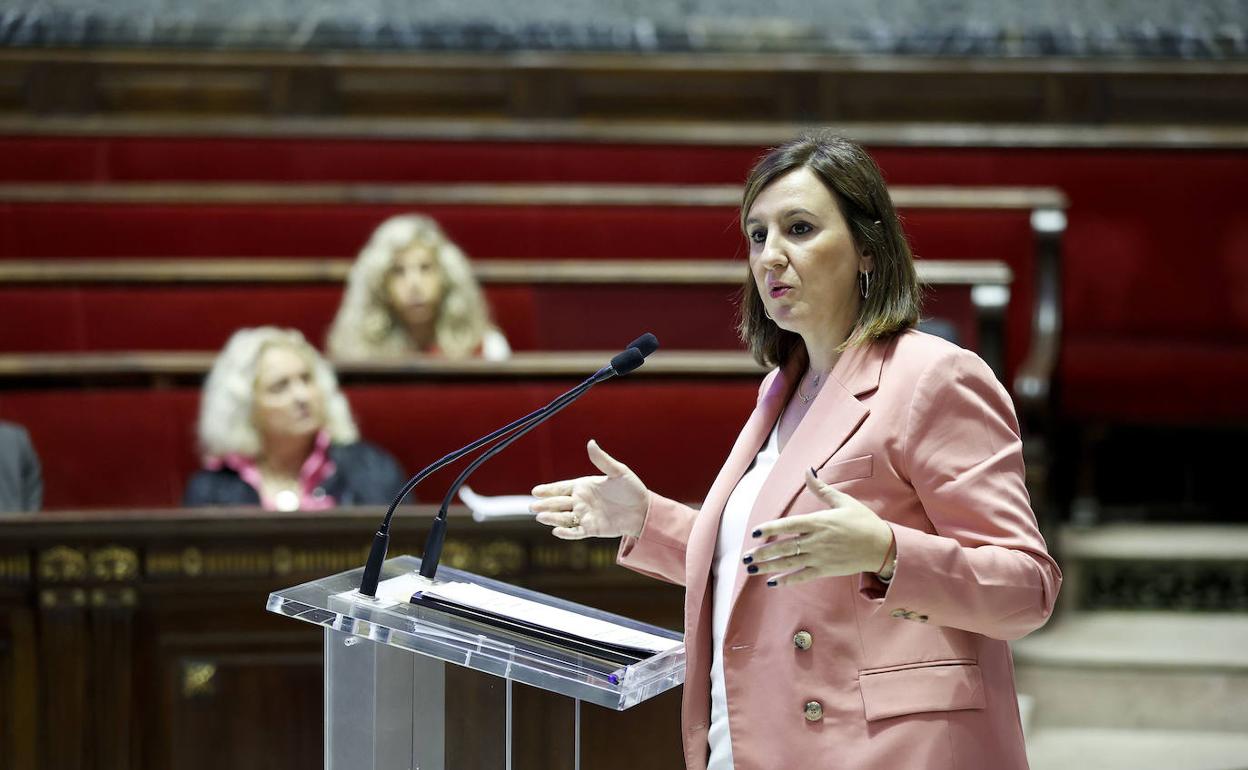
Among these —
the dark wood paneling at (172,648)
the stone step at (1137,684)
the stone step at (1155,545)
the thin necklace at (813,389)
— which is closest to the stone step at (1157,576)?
the stone step at (1155,545)

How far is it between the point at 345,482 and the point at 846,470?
1.03 meters

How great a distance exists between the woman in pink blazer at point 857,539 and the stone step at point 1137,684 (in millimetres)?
940

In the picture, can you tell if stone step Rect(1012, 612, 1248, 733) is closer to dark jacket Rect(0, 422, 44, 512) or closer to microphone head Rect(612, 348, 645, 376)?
microphone head Rect(612, 348, 645, 376)

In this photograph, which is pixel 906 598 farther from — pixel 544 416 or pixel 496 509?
pixel 496 509

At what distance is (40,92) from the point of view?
2400mm

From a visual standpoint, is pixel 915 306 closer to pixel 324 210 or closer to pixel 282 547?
pixel 282 547

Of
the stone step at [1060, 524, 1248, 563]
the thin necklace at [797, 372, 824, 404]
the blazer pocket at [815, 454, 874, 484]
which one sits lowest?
the stone step at [1060, 524, 1248, 563]

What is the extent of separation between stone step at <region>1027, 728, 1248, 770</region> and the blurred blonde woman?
896mm

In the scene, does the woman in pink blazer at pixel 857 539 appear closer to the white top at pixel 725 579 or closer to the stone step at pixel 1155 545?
the white top at pixel 725 579

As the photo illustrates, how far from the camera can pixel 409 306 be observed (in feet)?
6.53

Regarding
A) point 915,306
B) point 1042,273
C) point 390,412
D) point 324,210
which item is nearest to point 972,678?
point 915,306

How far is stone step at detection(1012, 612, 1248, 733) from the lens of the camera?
1556 mm

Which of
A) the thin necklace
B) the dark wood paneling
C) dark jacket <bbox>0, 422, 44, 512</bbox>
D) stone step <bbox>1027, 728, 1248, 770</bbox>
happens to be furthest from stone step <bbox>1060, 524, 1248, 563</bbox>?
dark jacket <bbox>0, 422, 44, 512</bbox>

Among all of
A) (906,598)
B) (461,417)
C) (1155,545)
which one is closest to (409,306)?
(461,417)
